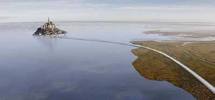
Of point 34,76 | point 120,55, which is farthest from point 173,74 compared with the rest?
point 120,55

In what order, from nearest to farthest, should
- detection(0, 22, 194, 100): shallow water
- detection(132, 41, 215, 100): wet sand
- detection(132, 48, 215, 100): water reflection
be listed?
detection(0, 22, 194, 100): shallow water, detection(132, 48, 215, 100): water reflection, detection(132, 41, 215, 100): wet sand

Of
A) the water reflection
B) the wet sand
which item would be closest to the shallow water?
the water reflection

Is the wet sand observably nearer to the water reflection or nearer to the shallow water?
the water reflection

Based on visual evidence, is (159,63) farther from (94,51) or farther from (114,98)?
(94,51)

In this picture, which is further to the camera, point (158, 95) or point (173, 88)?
point (173, 88)

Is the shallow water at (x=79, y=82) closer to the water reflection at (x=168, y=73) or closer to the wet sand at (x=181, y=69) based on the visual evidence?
the water reflection at (x=168, y=73)

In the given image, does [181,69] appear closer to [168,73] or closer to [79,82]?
[168,73]

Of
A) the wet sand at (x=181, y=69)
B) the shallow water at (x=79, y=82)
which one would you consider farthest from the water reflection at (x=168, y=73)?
the shallow water at (x=79, y=82)

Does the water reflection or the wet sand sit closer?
the water reflection
